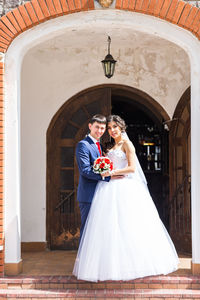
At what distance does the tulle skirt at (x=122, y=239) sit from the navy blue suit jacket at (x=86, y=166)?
167 millimetres

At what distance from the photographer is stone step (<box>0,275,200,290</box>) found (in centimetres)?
560

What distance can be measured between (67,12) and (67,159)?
3.13 m

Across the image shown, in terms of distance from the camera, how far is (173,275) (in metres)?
5.89

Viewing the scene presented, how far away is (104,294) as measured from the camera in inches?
214

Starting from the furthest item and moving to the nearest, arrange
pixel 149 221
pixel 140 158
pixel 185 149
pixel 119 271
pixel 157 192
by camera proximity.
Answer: pixel 140 158
pixel 157 192
pixel 185 149
pixel 149 221
pixel 119 271

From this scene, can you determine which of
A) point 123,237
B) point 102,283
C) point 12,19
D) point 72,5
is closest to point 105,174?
point 123,237

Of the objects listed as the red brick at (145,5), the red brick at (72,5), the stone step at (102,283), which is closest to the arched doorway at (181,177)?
the stone step at (102,283)

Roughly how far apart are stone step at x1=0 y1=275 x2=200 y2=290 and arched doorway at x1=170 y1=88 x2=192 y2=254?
1719mm

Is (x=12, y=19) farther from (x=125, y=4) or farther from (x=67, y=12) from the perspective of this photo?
(x=125, y=4)

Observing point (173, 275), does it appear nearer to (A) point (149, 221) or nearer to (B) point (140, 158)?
(A) point (149, 221)

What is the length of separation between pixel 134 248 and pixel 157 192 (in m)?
6.79

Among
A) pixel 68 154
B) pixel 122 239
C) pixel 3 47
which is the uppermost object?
pixel 3 47

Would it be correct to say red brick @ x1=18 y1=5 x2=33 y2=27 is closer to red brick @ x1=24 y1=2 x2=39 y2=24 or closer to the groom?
red brick @ x1=24 y1=2 x2=39 y2=24

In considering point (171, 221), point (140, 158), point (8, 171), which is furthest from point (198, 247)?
point (140, 158)
